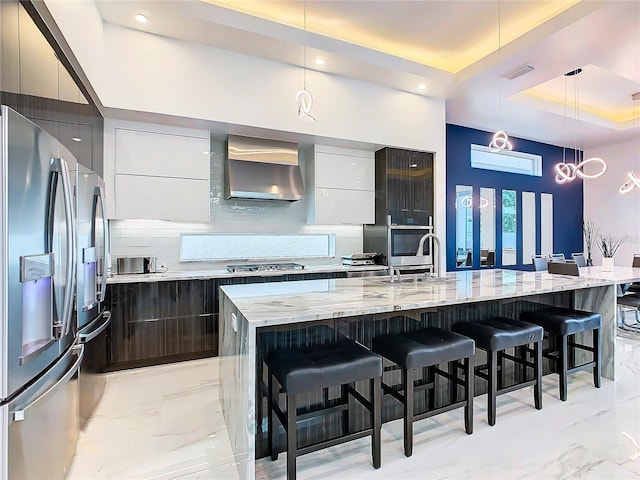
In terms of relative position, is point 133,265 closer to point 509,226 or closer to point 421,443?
point 421,443

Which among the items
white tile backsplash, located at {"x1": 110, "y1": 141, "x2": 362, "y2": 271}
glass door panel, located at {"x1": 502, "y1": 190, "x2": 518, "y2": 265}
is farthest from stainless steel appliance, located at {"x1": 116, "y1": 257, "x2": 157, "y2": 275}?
glass door panel, located at {"x1": 502, "y1": 190, "x2": 518, "y2": 265}

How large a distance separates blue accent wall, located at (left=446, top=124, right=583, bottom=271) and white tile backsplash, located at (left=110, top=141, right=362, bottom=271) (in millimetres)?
A: 2204

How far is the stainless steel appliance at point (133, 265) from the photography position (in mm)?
3445

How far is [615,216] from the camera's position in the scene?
278 inches

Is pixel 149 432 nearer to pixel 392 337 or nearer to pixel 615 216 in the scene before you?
pixel 392 337

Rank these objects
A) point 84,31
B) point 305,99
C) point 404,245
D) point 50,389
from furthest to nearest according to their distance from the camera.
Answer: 1. point 404,245
2. point 305,99
3. point 84,31
4. point 50,389

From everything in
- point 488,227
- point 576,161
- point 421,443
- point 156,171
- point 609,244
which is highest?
point 576,161

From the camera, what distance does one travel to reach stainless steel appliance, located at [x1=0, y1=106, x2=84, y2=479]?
4.05ft

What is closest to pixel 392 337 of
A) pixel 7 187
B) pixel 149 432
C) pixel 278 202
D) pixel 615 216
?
pixel 149 432

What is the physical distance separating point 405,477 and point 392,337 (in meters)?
0.73

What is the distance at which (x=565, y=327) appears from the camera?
2.59m

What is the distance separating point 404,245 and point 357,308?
299 cm

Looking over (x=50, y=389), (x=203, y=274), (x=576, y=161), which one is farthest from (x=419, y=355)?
(x=576, y=161)

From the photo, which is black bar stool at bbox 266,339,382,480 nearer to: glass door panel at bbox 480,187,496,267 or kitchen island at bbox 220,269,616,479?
kitchen island at bbox 220,269,616,479
